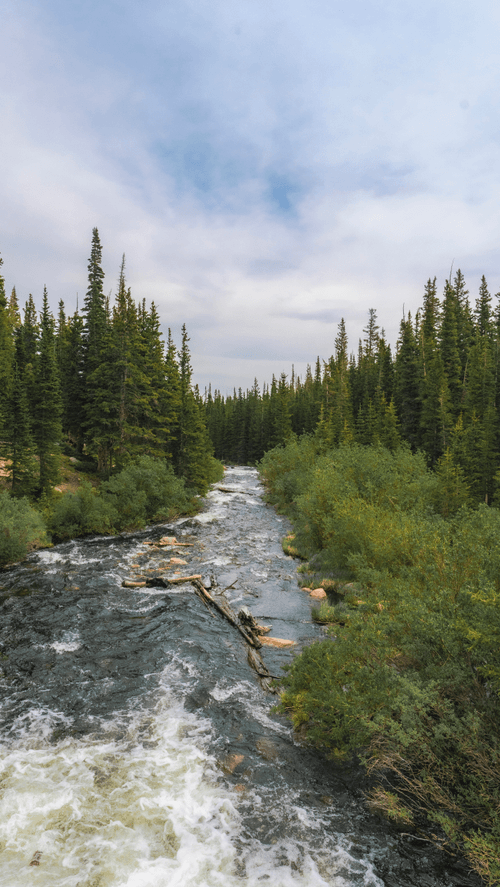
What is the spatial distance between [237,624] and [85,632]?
459 cm

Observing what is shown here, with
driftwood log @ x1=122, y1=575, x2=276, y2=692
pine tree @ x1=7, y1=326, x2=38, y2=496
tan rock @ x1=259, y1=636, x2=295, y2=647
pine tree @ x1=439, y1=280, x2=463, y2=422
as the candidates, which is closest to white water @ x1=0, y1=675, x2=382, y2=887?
driftwood log @ x1=122, y1=575, x2=276, y2=692

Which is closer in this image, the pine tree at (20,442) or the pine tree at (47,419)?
the pine tree at (20,442)

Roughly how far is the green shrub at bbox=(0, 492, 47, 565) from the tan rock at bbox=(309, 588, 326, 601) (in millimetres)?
13369

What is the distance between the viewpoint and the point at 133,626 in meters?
12.8

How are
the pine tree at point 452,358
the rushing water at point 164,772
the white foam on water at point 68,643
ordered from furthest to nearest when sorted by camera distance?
the pine tree at point 452,358 < the white foam on water at point 68,643 < the rushing water at point 164,772

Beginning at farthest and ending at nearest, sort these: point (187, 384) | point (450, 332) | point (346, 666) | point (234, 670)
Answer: point (450, 332) < point (187, 384) < point (234, 670) < point (346, 666)

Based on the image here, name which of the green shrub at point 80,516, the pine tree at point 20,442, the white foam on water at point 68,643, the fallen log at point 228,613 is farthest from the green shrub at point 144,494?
the white foam on water at point 68,643

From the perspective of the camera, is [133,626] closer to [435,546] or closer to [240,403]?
[435,546]

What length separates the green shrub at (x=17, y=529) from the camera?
18.7m

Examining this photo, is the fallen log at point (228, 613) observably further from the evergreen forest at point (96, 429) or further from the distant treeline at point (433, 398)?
the distant treeline at point (433, 398)

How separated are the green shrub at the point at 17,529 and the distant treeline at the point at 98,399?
5.83 m

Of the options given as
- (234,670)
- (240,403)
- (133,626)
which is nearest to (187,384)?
(133,626)

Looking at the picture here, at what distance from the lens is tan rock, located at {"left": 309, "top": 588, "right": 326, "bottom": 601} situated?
1558 cm

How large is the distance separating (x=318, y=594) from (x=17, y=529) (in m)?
14.0
